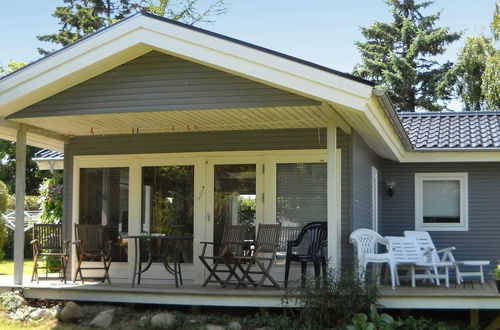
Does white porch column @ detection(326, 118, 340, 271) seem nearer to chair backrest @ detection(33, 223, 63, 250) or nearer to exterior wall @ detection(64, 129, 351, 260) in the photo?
Answer: exterior wall @ detection(64, 129, 351, 260)

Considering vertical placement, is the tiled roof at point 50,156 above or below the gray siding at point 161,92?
below

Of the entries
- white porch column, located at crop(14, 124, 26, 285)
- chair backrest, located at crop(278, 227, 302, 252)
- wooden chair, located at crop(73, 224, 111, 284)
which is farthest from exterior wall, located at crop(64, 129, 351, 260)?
white porch column, located at crop(14, 124, 26, 285)

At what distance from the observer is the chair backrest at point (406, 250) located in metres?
9.53

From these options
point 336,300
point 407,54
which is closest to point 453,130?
point 336,300

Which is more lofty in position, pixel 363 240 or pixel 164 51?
pixel 164 51

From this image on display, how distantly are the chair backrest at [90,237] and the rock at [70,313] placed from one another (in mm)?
1228

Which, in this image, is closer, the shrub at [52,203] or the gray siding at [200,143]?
the gray siding at [200,143]

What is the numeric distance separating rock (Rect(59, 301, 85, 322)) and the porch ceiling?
7.53ft

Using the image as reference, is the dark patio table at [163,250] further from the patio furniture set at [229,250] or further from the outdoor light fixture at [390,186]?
the outdoor light fixture at [390,186]

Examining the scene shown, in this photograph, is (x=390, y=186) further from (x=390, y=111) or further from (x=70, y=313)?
(x=70, y=313)

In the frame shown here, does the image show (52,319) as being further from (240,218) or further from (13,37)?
(13,37)

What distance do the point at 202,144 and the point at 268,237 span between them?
1.88m

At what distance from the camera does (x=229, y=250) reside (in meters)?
9.05

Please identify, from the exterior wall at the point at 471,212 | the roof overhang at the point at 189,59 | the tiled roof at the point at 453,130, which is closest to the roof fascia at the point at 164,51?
the roof overhang at the point at 189,59
